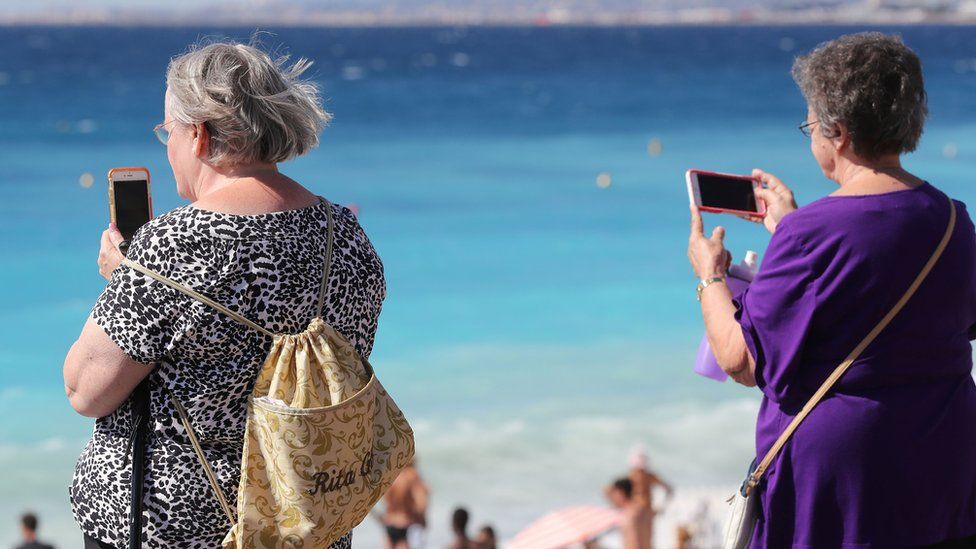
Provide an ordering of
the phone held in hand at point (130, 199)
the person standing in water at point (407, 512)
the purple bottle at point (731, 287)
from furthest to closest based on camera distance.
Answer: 1. the person standing in water at point (407, 512)
2. the purple bottle at point (731, 287)
3. the phone held in hand at point (130, 199)

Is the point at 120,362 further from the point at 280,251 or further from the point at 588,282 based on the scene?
the point at 588,282

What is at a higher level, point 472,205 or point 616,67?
point 616,67

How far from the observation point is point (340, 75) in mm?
47250

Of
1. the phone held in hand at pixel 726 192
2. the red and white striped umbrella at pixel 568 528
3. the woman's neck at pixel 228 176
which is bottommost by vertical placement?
the red and white striped umbrella at pixel 568 528

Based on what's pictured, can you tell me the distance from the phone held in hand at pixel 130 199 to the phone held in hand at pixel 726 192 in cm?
122

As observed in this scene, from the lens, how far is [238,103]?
2.10 metres

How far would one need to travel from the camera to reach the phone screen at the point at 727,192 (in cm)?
276

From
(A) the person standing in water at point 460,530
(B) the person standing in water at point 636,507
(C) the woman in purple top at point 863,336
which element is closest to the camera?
(C) the woman in purple top at point 863,336

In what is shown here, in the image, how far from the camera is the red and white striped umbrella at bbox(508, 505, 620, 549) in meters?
7.08

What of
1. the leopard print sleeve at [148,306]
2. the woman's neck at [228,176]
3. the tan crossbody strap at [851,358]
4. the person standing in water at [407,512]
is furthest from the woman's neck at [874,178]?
the person standing in water at [407,512]

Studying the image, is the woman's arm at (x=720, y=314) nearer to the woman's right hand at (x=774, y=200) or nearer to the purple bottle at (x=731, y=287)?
the purple bottle at (x=731, y=287)

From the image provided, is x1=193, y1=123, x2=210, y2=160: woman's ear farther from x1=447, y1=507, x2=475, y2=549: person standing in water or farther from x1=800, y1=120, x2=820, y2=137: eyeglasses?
x1=447, y1=507, x2=475, y2=549: person standing in water

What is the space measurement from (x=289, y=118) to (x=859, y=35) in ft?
3.57

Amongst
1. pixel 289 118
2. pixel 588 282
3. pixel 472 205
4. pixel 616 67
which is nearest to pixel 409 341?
pixel 588 282
